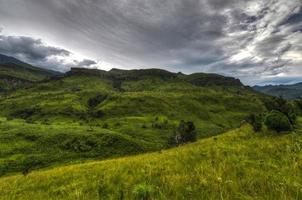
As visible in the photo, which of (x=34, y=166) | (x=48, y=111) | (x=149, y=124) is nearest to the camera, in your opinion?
(x=34, y=166)

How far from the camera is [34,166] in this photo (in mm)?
88250

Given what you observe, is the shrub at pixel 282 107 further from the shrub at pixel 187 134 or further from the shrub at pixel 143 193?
the shrub at pixel 187 134

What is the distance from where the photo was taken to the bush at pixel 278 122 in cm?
1916

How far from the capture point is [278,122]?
1952 cm

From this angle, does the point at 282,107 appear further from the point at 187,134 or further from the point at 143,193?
the point at 187,134

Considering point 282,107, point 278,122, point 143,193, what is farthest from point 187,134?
point 143,193

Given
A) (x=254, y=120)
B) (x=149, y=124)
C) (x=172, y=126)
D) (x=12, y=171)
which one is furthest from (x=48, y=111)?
(x=254, y=120)

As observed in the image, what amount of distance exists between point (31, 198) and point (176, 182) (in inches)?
161

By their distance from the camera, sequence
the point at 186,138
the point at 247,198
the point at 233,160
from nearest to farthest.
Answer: the point at 247,198 → the point at 233,160 → the point at 186,138

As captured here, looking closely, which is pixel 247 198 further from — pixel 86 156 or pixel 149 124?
pixel 149 124

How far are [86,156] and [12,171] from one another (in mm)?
28299

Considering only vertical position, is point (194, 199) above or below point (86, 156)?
above

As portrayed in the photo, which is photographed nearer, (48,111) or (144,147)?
(144,147)

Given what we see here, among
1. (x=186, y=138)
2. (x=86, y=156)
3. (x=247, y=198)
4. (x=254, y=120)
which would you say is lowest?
(x=86, y=156)
